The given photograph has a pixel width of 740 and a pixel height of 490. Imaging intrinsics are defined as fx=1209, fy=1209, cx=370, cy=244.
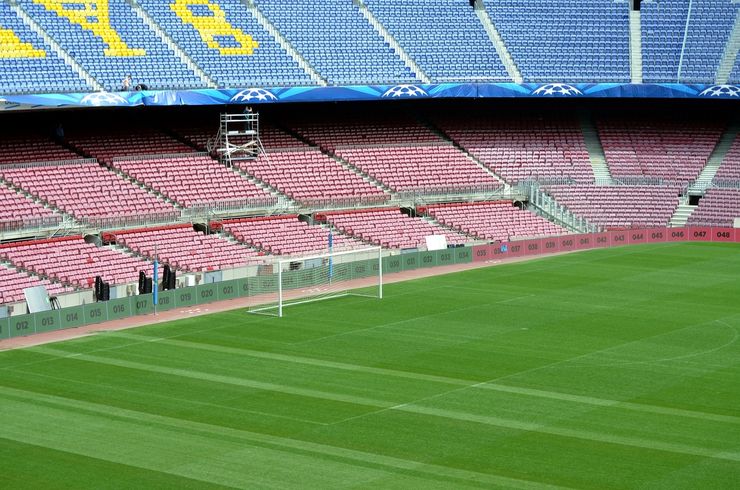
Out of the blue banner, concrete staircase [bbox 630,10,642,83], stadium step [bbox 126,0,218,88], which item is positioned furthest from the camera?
Result: concrete staircase [bbox 630,10,642,83]

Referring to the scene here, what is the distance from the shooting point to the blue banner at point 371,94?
58.5 metres

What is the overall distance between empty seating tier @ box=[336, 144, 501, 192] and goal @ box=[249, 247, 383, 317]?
13193 mm

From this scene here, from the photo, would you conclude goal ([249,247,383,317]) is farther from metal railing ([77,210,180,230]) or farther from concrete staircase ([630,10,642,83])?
concrete staircase ([630,10,642,83])

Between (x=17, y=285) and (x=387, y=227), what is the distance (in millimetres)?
22358

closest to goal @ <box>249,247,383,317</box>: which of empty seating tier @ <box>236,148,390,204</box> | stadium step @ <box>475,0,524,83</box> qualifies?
empty seating tier @ <box>236,148,390,204</box>

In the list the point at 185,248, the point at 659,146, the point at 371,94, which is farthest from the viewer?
the point at 659,146

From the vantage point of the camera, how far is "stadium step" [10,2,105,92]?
6209 centimetres

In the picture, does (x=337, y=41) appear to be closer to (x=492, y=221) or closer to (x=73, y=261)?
(x=492, y=221)

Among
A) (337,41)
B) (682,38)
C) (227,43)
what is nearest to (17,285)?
(227,43)

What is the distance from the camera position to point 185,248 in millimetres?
56094

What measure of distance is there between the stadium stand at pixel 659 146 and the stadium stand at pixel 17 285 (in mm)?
38716

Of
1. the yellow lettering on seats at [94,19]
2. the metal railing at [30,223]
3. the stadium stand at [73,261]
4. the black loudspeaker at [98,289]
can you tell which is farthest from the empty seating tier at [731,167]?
the black loudspeaker at [98,289]

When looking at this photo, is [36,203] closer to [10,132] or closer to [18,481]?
[10,132]

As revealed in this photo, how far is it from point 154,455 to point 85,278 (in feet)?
77.1
